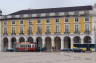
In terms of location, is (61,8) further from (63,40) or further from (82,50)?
(82,50)

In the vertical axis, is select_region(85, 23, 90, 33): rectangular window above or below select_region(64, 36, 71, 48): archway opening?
above

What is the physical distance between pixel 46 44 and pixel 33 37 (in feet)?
12.8

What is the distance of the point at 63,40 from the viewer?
253 ft

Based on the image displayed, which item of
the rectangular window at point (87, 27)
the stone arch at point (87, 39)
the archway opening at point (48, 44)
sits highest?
the rectangular window at point (87, 27)

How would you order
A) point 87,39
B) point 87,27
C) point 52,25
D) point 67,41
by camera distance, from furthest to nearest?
point 52,25 < point 67,41 < point 87,39 < point 87,27

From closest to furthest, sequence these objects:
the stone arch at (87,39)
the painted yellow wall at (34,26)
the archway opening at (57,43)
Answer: the stone arch at (87,39), the archway opening at (57,43), the painted yellow wall at (34,26)

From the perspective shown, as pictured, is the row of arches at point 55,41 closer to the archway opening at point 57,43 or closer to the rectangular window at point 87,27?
the archway opening at point 57,43

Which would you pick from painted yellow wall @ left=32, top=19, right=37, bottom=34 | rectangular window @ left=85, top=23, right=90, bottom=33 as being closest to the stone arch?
rectangular window @ left=85, top=23, right=90, bottom=33

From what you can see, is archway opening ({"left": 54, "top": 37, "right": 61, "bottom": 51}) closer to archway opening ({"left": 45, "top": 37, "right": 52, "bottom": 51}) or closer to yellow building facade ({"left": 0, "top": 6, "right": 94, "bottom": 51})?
yellow building facade ({"left": 0, "top": 6, "right": 94, "bottom": 51})
